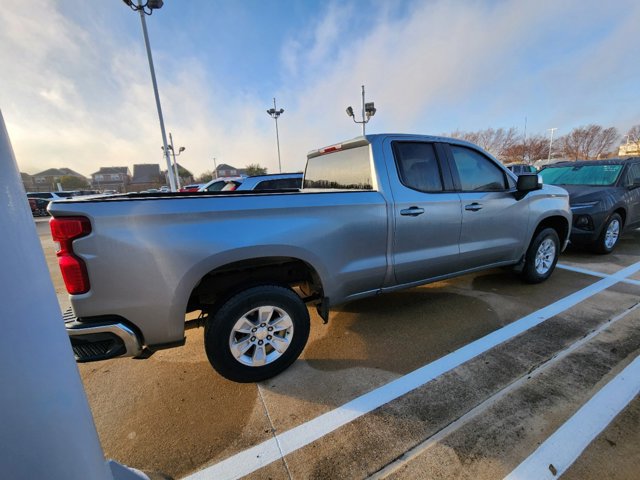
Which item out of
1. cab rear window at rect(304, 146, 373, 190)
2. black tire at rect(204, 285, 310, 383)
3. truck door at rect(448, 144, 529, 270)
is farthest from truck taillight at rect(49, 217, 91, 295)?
truck door at rect(448, 144, 529, 270)

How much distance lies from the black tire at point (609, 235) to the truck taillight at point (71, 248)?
743 centimetres

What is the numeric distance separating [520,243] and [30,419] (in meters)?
4.53

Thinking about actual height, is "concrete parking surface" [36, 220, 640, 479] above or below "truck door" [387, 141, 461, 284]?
below

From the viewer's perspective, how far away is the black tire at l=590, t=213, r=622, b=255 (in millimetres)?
5504

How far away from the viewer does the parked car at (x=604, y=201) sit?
5434 millimetres

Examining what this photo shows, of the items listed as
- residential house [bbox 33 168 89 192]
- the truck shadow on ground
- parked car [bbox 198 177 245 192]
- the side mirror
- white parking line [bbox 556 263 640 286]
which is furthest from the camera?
residential house [bbox 33 168 89 192]

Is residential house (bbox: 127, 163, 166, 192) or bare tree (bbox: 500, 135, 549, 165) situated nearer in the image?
bare tree (bbox: 500, 135, 549, 165)

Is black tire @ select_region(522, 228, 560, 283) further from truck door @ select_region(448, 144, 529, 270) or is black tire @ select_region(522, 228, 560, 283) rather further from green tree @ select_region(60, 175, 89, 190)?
green tree @ select_region(60, 175, 89, 190)

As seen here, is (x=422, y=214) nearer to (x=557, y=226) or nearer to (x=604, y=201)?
(x=557, y=226)

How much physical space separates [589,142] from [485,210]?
2688 inches

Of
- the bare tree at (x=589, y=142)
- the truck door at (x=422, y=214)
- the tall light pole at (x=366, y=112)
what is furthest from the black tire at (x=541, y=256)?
the bare tree at (x=589, y=142)

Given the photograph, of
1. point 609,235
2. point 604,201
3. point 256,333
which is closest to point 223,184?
point 256,333

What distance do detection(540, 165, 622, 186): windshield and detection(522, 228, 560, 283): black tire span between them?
303 cm

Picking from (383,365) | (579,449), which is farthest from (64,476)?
(579,449)
